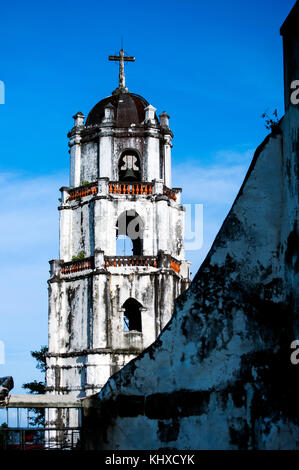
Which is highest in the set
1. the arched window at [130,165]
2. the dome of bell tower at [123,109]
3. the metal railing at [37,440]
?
the dome of bell tower at [123,109]

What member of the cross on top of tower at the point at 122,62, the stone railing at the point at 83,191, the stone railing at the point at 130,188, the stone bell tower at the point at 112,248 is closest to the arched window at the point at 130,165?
the stone bell tower at the point at 112,248

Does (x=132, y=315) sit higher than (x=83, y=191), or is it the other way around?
(x=83, y=191)

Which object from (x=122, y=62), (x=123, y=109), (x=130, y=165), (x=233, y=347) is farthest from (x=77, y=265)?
(x=233, y=347)

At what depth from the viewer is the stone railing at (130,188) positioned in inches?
1000

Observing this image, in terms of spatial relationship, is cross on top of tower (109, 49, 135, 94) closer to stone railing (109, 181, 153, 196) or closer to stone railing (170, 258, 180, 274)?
stone railing (109, 181, 153, 196)

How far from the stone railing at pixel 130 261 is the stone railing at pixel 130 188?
2.36 meters

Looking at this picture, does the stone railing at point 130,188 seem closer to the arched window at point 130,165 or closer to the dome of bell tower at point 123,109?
the arched window at point 130,165

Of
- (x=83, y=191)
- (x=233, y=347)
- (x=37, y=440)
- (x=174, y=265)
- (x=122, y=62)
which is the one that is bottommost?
(x=37, y=440)

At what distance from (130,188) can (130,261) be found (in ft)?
8.75

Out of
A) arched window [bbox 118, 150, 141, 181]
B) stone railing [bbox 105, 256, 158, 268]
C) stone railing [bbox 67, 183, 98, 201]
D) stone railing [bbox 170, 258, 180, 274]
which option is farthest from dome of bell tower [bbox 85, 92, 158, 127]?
stone railing [bbox 170, 258, 180, 274]

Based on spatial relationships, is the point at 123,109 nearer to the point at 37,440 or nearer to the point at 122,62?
the point at 122,62

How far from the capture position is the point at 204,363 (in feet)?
22.3

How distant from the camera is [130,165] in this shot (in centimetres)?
2667

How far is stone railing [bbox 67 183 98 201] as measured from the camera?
2545 cm
